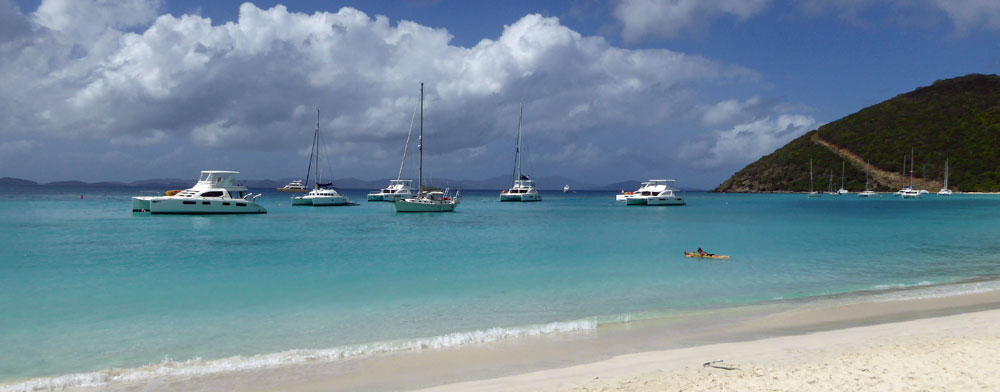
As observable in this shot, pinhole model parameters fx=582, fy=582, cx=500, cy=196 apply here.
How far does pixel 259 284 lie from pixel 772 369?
1442cm

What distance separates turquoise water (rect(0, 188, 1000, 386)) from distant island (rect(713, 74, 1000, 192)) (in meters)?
127

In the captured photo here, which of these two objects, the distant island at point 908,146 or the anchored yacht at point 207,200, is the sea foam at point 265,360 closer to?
the anchored yacht at point 207,200

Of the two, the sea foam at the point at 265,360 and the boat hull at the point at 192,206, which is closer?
the sea foam at the point at 265,360

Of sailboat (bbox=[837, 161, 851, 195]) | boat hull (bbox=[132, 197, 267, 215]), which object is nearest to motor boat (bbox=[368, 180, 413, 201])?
boat hull (bbox=[132, 197, 267, 215])


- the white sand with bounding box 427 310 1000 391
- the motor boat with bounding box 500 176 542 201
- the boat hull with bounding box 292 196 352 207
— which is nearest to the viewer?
the white sand with bounding box 427 310 1000 391

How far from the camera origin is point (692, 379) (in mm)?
7508

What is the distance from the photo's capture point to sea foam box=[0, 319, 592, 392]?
8227 mm

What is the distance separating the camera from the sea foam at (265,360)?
324 inches

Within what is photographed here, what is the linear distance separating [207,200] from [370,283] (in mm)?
42667

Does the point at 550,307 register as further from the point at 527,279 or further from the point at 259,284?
the point at 259,284

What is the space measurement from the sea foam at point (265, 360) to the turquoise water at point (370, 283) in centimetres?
6

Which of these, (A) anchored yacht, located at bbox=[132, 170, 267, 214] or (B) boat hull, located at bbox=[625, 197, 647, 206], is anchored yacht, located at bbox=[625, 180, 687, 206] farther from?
(A) anchored yacht, located at bbox=[132, 170, 267, 214]

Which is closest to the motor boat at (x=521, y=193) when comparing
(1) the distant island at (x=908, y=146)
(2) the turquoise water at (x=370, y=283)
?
(2) the turquoise water at (x=370, y=283)

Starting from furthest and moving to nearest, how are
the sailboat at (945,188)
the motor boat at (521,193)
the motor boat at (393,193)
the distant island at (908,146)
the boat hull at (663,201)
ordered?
the distant island at (908,146) < the sailboat at (945,188) < the motor boat at (521,193) < the motor boat at (393,193) < the boat hull at (663,201)
